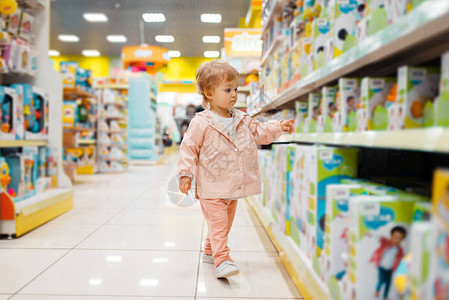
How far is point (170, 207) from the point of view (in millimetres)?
2949

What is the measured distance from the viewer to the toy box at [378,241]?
2.46 feet

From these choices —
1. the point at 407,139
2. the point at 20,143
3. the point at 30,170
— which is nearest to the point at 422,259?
the point at 407,139

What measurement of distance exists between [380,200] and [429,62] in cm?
48

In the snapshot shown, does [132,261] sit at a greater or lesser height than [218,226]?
lesser

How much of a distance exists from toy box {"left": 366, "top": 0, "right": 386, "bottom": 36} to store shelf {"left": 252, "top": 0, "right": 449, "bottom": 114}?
0.14ft

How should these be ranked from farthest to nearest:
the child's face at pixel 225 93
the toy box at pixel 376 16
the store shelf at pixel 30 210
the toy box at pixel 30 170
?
1. the toy box at pixel 30 170
2. the store shelf at pixel 30 210
3. the child's face at pixel 225 93
4. the toy box at pixel 376 16

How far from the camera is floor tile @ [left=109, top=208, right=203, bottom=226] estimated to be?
2.39m

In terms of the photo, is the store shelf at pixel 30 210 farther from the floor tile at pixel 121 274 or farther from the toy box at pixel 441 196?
the toy box at pixel 441 196

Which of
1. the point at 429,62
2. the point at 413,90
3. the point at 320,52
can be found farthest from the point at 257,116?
the point at 413,90

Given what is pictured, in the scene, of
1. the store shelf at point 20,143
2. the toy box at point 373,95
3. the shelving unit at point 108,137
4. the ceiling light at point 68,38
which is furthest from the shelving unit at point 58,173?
the ceiling light at point 68,38

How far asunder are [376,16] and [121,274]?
125 cm

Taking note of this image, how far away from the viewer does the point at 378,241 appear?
29.7 inches

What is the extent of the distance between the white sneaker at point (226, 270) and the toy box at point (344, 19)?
0.83 meters

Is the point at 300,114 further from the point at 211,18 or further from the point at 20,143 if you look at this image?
the point at 211,18
